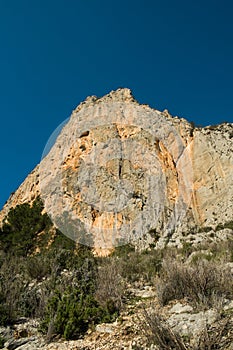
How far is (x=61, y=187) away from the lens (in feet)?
105

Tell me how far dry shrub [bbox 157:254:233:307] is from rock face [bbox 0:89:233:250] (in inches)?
622

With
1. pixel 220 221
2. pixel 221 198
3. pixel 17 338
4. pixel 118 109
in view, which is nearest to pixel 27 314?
pixel 17 338

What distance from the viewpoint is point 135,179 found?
30.0m

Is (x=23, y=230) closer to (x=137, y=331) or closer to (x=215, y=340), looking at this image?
(x=137, y=331)

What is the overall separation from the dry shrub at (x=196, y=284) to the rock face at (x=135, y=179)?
51.8ft

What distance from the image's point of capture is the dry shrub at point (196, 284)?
199 inches

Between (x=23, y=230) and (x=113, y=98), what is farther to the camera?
(x=113, y=98)

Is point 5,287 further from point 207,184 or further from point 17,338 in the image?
point 207,184

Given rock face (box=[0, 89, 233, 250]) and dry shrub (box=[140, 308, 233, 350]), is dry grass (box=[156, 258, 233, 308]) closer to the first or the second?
dry shrub (box=[140, 308, 233, 350])

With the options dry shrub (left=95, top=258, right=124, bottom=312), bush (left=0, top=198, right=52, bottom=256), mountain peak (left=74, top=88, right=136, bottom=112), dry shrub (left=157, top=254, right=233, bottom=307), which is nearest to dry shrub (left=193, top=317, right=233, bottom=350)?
dry shrub (left=157, top=254, right=233, bottom=307)

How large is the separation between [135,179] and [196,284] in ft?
81.9

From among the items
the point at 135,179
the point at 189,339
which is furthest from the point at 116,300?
the point at 135,179

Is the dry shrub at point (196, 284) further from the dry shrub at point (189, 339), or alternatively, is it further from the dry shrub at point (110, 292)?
the dry shrub at point (189, 339)

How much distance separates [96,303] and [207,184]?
22411 millimetres
